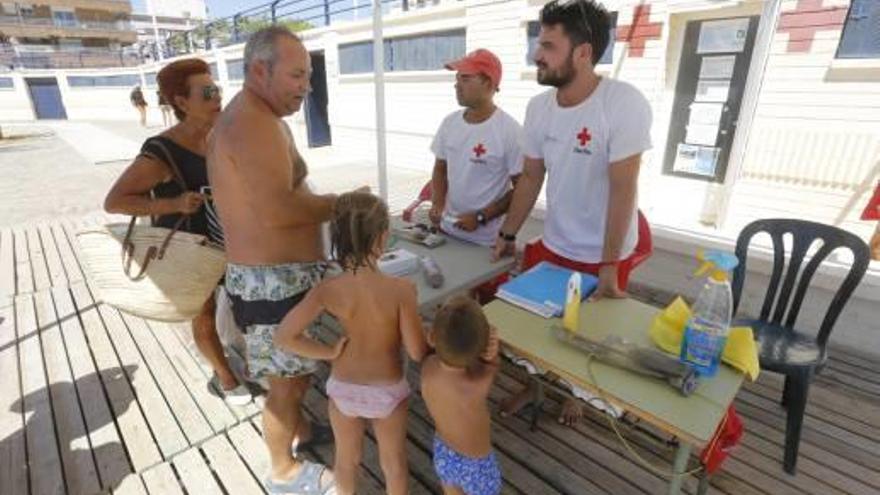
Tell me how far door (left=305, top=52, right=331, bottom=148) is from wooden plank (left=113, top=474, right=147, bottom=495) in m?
10.9

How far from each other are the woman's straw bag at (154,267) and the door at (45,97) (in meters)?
32.2

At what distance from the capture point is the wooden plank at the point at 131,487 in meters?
1.98

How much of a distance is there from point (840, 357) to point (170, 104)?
13.6 feet

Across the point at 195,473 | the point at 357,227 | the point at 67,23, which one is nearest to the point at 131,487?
the point at 195,473

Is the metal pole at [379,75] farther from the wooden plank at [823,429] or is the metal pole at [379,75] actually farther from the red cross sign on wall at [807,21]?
the red cross sign on wall at [807,21]

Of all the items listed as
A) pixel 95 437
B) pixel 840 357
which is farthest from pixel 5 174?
pixel 840 357

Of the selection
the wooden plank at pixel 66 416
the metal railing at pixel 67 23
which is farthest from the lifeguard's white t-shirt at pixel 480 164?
the metal railing at pixel 67 23

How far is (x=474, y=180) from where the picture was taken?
257cm

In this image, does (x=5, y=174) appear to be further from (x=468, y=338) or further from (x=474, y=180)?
(x=468, y=338)

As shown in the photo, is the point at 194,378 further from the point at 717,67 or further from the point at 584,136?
the point at 717,67

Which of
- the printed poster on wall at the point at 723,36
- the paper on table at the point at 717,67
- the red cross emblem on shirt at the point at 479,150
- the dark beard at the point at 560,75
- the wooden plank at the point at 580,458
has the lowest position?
the wooden plank at the point at 580,458

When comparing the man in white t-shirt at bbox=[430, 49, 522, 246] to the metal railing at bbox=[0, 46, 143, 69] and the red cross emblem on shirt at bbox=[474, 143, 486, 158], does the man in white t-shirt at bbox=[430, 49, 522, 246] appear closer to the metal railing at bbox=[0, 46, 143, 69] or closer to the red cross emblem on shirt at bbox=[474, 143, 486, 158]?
the red cross emblem on shirt at bbox=[474, 143, 486, 158]

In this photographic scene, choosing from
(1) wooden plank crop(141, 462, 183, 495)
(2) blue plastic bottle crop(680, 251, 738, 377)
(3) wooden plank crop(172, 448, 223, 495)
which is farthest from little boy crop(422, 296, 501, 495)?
(1) wooden plank crop(141, 462, 183, 495)

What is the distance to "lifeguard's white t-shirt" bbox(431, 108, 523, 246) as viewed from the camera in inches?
97.8
